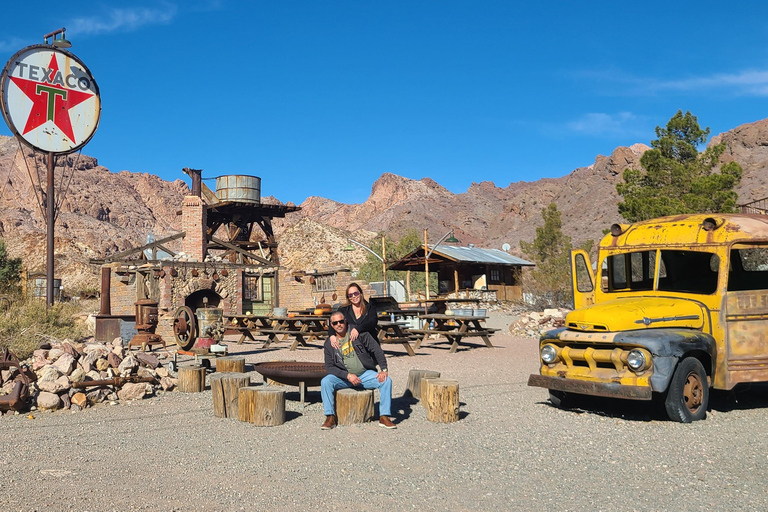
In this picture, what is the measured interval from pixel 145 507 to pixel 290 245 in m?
53.1

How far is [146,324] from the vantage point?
1427cm

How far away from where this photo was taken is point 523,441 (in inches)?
240

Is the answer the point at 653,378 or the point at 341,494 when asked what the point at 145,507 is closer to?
the point at 341,494

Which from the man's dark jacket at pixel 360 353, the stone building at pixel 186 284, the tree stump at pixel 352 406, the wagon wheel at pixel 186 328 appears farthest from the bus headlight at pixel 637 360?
the stone building at pixel 186 284

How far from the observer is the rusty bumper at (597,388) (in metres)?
6.34

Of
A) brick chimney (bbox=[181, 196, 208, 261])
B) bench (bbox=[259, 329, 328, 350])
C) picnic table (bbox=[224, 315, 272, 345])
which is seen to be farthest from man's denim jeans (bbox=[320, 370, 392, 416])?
brick chimney (bbox=[181, 196, 208, 261])

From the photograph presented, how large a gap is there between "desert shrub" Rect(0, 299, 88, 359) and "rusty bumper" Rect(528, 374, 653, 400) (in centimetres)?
823

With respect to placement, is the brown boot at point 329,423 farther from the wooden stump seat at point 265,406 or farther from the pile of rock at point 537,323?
the pile of rock at point 537,323

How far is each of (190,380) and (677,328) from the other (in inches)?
255

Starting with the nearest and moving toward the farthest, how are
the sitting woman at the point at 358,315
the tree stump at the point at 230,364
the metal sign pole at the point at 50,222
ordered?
the sitting woman at the point at 358,315 → the tree stump at the point at 230,364 → the metal sign pole at the point at 50,222

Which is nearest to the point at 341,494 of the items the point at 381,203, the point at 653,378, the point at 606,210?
the point at 653,378

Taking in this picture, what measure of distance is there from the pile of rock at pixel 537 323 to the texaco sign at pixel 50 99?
13.7 meters

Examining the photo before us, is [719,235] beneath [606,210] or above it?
beneath

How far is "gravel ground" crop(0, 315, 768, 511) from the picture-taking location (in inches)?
173
